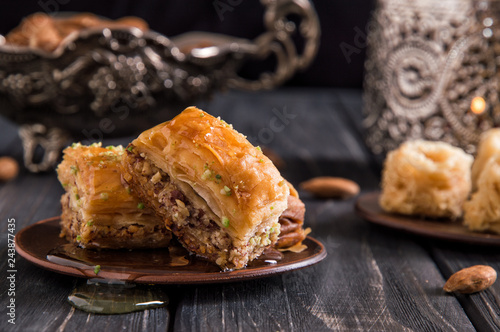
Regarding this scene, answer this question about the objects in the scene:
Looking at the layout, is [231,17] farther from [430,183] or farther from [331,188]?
[430,183]

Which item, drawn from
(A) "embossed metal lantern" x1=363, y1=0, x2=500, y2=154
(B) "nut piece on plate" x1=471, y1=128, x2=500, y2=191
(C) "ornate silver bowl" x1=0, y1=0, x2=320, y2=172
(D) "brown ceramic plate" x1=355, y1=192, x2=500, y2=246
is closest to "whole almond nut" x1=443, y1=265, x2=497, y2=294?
(D) "brown ceramic plate" x1=355, y1=192, x2=500, y2=246

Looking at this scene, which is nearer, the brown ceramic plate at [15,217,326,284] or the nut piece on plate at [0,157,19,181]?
the brown ceramic plate at [15,217,326,284]

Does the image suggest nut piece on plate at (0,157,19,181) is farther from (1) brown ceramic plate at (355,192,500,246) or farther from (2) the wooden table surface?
(1) brown ceramic plate at (355,192,500,246)

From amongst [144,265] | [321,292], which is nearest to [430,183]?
[321,292]

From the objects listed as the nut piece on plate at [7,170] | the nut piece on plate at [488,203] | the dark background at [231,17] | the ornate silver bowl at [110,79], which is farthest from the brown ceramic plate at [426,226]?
the dark background at [231,17]

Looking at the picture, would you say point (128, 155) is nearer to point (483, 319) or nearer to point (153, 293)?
point (153, 293)

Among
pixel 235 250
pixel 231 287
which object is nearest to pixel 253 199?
pixel 235 250

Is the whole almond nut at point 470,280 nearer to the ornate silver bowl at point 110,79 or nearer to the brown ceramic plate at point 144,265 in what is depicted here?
the brown ceramic plate at point 144,265
